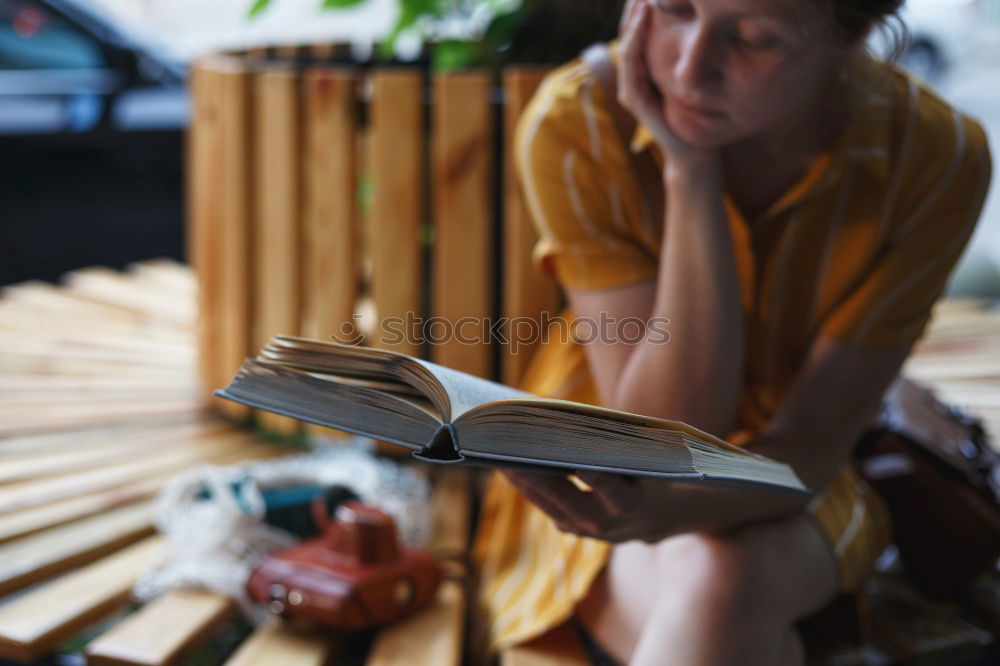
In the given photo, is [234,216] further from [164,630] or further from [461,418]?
[461,418]

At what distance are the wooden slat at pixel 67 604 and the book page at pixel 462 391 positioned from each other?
2.26 feet

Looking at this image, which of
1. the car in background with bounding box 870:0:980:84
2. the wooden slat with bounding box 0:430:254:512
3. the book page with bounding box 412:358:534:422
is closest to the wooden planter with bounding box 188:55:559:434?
the wooden slat with bounding box 0:430:254:512

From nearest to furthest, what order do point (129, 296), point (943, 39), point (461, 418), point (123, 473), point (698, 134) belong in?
point (461, 418)
point (698, 134)
point (123, 473)
point (129, 296)
point (943, 39)

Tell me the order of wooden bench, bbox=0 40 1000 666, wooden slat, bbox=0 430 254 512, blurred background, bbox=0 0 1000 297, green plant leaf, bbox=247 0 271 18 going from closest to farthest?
wooden bench, bbox=0 40 1000 666, wooden slat, bbox=0 430 254 512, green plant leaf, bbox=247 0 271 18, blurred background, bbox=0 0 1000 297

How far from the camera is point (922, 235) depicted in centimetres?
115

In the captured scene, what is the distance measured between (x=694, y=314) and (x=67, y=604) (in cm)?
83

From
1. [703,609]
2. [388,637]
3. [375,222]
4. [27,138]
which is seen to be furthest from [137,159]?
[703,609]

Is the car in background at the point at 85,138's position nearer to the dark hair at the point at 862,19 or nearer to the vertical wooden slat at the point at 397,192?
the vertical wooden slat at the point at 397,192

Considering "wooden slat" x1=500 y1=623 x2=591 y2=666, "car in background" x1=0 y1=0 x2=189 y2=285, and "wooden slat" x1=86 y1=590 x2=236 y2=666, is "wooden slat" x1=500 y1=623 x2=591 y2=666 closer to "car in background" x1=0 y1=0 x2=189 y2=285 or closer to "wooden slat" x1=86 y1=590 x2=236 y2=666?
"wooden slat" x1=86 y1=590 x2=236 y2=666

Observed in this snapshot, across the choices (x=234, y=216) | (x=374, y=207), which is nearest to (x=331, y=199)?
(x=374, y=207)

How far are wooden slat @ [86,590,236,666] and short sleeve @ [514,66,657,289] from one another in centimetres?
59

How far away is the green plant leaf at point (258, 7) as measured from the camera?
177cm

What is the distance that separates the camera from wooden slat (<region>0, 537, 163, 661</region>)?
115 cm

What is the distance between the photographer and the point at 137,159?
14.2ft
